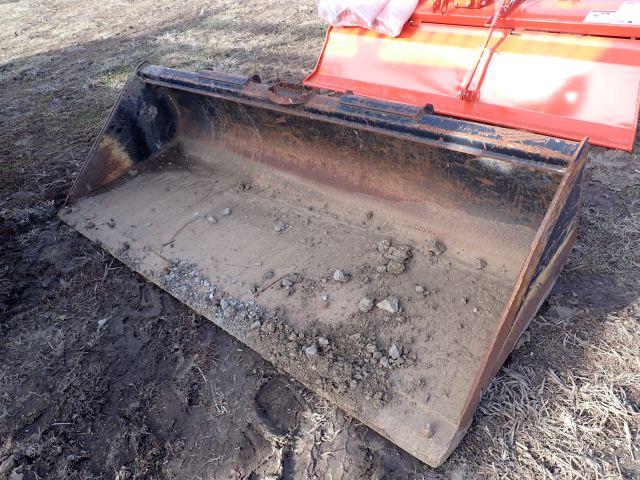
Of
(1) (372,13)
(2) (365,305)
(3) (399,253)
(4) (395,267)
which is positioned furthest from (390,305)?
(1) (372,13)

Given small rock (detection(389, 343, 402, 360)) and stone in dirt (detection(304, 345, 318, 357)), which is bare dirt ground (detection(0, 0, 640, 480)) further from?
small rock (detection(389, 343, 402, 360))

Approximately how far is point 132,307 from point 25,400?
0.68m

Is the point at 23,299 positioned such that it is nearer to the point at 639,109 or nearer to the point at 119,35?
the point at 639,109

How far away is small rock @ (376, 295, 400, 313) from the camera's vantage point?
2232 millimetres

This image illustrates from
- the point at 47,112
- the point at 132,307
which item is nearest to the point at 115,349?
the point at 132,307

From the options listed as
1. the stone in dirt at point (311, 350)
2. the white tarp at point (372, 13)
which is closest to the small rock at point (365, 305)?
the stone in dirt at point (311, 350)

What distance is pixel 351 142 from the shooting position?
110 inches

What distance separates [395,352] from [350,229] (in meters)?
0.92

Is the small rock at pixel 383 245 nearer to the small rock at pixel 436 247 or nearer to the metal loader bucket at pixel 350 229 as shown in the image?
the metal loader bucket at pixel 350 229

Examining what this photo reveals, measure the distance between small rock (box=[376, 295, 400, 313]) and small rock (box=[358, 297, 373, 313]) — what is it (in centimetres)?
4

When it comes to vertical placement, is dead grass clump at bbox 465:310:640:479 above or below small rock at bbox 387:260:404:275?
below

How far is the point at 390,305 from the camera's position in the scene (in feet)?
7.37

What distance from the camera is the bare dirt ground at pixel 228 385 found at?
1815mm

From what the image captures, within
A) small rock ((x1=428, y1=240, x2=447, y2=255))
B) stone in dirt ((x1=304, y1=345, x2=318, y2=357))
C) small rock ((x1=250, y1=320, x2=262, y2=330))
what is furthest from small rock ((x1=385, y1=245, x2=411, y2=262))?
small rock ((x1=250, y1=320, x2=262, y2=330))
